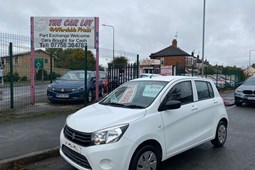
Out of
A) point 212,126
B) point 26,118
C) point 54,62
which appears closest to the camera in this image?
point 212,126

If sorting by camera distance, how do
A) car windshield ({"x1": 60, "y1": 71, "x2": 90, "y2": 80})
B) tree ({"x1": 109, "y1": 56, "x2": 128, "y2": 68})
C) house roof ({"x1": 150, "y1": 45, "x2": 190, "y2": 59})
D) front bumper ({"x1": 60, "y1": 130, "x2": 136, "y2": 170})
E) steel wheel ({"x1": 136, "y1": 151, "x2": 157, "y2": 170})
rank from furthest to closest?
house roof ({"x1": 150, "y1": 45, "x2": 190, "y2": 59}) < tree ({"x1": 109, "y1": 56, "x2": 128, "y2": 68}) < car windshield ({"x1": 60, "y1": 71, "x2": 90, "y2": 80}) < steel wheel ({"x1": 136, "y1": 151, "x2": 157, "y2": 170}) < front bumper ({"x1": 60, "y1": 130, "x2": 136, "y2": 170})

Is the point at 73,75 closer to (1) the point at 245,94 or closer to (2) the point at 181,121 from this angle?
(2) the point at 181,121

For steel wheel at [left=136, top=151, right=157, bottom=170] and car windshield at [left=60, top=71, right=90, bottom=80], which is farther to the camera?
car windshield at [left=60, top=71, right=90, bottom=80]

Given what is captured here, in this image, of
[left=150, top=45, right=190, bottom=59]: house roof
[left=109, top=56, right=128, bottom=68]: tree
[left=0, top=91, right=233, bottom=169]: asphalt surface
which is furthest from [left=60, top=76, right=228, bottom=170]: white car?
[left=150, top=45, right=190, bottom=59]: house roof

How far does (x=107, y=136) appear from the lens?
3.38m

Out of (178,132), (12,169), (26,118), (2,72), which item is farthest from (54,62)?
(178,132)

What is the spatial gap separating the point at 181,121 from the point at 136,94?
0.96m

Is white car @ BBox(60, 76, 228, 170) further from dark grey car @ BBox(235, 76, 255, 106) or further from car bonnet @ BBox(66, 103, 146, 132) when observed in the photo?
dark grey car @ BBox(235, 76, 255, 106)

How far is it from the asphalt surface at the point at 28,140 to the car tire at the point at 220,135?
3.53 m

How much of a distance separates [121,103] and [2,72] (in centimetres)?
633

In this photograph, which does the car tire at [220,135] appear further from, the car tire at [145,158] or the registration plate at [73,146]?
the registration plate at [73,146]

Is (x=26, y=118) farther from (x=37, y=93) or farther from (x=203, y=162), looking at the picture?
(x=203, y=162)

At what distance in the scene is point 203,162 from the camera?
462 centimetres

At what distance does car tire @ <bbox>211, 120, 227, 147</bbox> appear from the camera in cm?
552
